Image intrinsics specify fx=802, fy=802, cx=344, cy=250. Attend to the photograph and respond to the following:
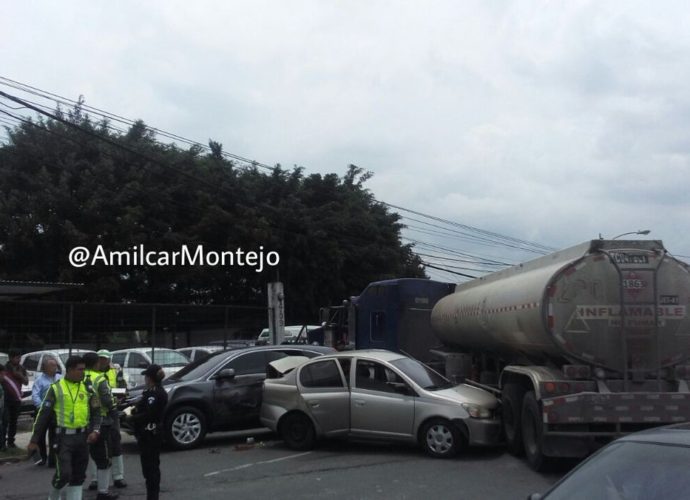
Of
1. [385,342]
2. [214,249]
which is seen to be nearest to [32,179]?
[214,249]

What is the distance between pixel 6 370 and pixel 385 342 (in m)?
8.18

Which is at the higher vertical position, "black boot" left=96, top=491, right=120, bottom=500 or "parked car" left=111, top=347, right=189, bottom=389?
"parked car" left=111, top=347, right=189, bottom=389

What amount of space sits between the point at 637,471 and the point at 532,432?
6391 mm

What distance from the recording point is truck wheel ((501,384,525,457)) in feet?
36.3

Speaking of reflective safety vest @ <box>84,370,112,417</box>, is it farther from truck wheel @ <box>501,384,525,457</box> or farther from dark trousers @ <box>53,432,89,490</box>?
truck wheel @ <box>501,384,525,457</box>

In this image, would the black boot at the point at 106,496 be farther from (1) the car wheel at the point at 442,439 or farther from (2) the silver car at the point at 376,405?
(1) the car wheel at the point at 442,439

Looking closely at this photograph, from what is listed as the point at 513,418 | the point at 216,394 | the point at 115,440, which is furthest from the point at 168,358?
the point at 513,418

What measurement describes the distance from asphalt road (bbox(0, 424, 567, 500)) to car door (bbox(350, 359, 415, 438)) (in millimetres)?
405

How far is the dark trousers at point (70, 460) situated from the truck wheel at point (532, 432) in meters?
5.40

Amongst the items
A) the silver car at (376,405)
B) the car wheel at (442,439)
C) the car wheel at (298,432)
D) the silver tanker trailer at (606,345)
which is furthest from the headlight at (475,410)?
the car wheel at (298,432)

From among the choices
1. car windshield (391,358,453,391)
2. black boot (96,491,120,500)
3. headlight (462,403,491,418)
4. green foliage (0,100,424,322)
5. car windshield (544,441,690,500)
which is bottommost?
black boot (96,491,120,500)

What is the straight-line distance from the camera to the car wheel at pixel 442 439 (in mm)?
11188

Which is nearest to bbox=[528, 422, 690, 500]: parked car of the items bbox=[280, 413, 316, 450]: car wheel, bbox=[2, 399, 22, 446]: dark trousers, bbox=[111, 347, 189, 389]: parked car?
bbox=[280, 413, 316, 450]: car wheel

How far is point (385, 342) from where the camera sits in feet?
59.2
